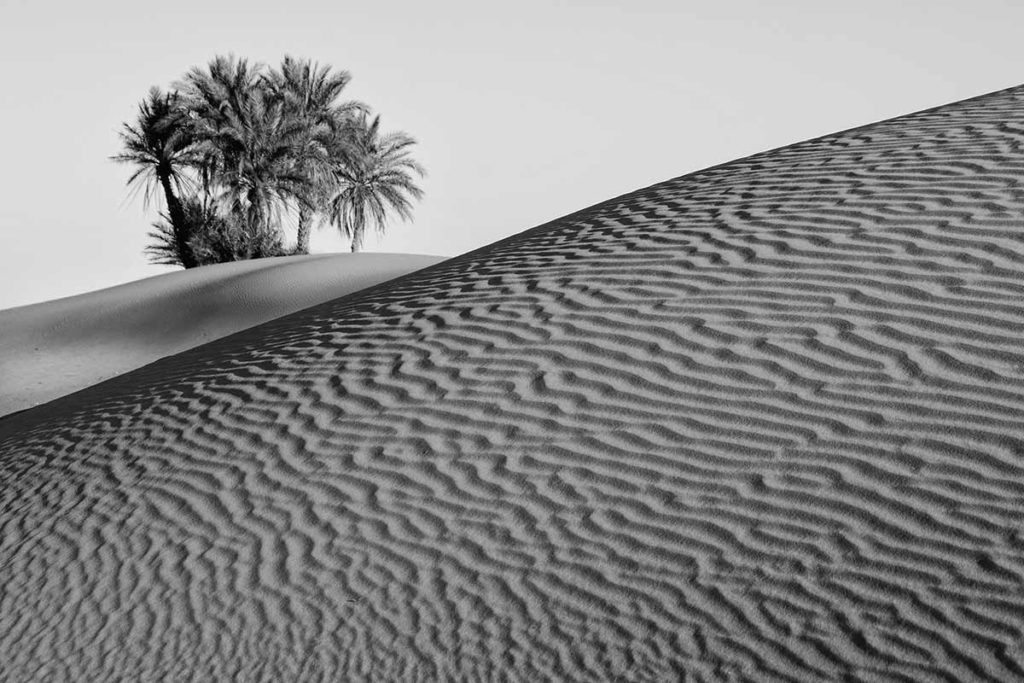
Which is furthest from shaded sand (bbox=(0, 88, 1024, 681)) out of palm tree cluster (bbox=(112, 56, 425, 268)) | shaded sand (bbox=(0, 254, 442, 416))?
palm tree cluster (bbox=(112, 56, 425, 268))

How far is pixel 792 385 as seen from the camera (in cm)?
499

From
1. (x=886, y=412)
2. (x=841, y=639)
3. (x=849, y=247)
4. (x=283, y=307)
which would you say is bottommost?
(x=283, y=307)

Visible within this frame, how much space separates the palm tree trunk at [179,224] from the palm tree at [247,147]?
3.59 ft

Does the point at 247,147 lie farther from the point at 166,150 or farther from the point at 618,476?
the point at 618,476

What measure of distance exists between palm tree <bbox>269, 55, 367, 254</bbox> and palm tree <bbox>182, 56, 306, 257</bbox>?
0.47m

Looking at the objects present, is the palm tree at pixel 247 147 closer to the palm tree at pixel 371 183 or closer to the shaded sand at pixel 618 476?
the palm tree at pixel 371 183

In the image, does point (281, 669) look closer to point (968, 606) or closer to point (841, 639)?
point (841, 639)

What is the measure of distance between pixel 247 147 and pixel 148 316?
43.7 ft

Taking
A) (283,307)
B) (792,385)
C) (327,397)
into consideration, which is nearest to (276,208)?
(283,307)

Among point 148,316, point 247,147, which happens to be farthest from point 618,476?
point 247,147

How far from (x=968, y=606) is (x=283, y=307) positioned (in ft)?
53.2

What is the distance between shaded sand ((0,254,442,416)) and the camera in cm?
1786

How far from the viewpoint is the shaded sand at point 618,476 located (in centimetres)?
395

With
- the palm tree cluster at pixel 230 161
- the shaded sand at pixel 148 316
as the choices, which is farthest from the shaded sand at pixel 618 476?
the palm tree cluster at pixel 230 161
